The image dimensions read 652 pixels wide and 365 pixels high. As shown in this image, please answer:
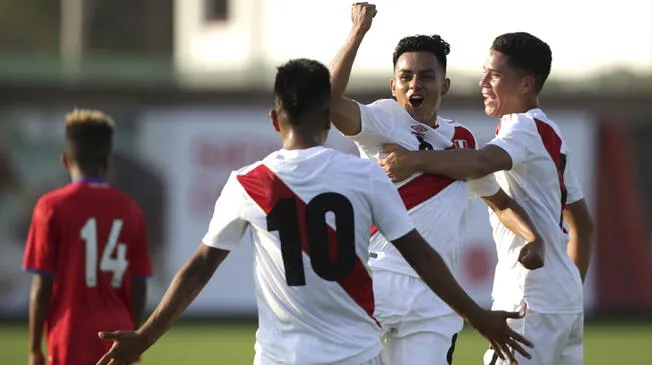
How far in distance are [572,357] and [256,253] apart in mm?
2411

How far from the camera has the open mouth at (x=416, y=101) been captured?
7.62 metres

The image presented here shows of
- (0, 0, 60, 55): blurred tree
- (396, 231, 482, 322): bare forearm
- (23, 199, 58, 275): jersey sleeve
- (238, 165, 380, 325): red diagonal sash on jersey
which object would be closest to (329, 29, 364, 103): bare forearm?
(238, 165, 380, 325): red diagonal sash on jersey

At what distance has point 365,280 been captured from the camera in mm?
5965

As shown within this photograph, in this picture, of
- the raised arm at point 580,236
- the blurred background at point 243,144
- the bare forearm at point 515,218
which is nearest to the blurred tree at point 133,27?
the blurred background at point 243,144

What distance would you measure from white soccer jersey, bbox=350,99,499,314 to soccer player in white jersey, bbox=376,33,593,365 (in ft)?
0.47

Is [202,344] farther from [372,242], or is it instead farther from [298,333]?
[298,333]

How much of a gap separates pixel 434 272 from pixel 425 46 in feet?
6.75

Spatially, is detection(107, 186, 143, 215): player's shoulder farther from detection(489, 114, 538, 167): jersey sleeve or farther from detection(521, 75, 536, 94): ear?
detection(521, 75, 536, 94): ear

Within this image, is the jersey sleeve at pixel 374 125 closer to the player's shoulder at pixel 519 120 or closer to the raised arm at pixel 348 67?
the raised arm at pixel 348 67

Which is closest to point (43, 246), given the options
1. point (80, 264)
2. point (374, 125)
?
point (80, 264)

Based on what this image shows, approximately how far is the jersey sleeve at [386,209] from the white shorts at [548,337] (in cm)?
175

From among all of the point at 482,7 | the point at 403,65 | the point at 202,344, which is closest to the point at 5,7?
the point at 482,7

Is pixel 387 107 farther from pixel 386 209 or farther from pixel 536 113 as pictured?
pixel 386 209

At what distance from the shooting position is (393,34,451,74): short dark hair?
7.65 m
